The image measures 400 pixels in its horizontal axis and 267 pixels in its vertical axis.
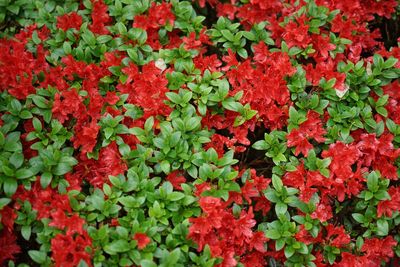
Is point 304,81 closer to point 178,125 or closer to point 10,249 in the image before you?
point 178,125

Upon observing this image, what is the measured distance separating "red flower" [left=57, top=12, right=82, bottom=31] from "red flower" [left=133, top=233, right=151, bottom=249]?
134 centimetres

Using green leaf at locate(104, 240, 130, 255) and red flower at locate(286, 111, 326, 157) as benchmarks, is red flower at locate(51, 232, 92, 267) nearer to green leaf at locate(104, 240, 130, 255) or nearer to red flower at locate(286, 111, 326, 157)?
green leaf at locate(104, 240, 130, 255)

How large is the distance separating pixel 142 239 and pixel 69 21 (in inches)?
55.3

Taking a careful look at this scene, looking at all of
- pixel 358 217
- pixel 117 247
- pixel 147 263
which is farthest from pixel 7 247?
pixel 358 217

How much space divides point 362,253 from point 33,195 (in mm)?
1591

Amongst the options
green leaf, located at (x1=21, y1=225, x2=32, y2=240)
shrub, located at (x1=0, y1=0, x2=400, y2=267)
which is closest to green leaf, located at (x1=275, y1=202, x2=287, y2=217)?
shrub, located at (x1=0, y1=0, x2=400, y2=267)

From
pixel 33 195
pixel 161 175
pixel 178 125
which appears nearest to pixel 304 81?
pixel 178 125

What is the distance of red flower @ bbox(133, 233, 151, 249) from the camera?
212 cm

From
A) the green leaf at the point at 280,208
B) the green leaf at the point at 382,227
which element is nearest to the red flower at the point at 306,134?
the green leaf at the point at 280,208

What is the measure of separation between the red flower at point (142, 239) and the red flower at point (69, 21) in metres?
1.34

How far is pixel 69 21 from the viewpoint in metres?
2.88

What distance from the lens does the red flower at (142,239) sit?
212 centimetres

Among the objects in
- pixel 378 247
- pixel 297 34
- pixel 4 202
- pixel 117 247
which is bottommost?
pixel 378 247

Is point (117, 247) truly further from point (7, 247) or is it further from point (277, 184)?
point (277, 184)
